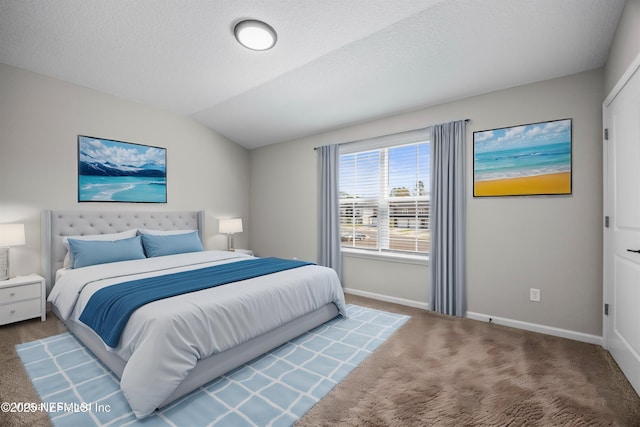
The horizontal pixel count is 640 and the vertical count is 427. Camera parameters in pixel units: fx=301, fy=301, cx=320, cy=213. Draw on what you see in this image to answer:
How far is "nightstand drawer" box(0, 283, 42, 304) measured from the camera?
2865 mm

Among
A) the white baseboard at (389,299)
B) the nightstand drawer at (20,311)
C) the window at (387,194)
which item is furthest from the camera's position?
the window at (387,194)

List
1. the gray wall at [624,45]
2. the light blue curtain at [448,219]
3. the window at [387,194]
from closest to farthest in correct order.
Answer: the gray wall at [624,45] < the light blue curtain at [448,219] < the window at [387,194]

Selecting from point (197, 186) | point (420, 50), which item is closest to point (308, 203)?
point (197, 186)

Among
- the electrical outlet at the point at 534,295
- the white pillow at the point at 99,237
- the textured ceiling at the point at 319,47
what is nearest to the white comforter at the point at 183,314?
the white pillow at the point at 99,237

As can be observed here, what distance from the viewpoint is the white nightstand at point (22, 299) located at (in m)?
2.87

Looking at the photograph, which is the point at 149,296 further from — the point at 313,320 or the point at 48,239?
the point at 48,239

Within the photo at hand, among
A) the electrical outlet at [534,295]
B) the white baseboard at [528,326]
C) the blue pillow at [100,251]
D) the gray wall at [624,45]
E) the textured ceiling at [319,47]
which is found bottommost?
the white baseboard at [528,326]

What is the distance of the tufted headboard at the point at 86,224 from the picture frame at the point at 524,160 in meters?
4.04

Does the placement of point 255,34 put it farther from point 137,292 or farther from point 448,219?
point 448,219

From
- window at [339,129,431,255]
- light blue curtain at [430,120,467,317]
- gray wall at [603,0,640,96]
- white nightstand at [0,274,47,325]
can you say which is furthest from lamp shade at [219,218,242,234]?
gray wall at [603,0,640,96]

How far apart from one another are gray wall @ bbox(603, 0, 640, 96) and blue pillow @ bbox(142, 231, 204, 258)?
4.52m

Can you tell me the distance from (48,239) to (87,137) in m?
1.26

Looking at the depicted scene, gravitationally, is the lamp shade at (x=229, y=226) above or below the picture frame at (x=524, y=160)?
below

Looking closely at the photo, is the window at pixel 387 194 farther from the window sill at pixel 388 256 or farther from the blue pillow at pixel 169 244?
the blue pillow at pixel 169 244
